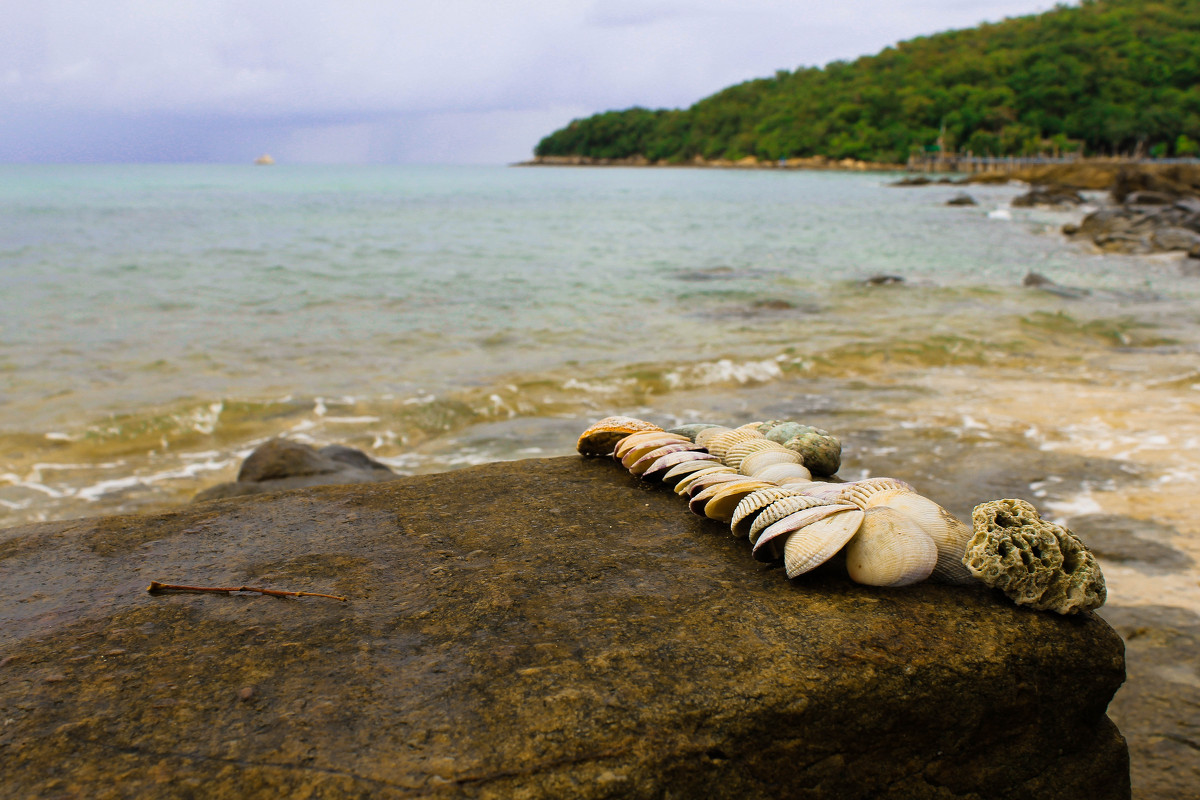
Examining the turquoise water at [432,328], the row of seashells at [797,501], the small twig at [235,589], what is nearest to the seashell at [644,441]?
the row of seashells at [797,501]

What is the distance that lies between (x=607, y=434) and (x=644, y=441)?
259mm

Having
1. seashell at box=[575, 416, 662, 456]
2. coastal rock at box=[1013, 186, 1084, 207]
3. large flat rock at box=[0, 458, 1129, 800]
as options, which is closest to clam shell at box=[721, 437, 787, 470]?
seashell at box=[575, 416, 662, 456]

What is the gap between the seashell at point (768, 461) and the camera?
2750 mm

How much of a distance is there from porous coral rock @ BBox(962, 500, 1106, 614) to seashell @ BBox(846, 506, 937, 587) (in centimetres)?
15

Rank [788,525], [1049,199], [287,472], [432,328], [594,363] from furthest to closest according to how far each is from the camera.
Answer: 1. [1049,199]
2. [432,328]
3. [594,363]
4. [287,472]
5. [788,525]

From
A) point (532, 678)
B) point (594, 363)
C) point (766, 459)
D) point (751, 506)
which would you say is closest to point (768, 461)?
point (766, 459)

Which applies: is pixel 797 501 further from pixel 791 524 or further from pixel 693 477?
pixel 693 477

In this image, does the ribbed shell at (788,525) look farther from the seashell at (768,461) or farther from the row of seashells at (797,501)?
the seashell at (768,461)

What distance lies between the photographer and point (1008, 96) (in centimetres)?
9925

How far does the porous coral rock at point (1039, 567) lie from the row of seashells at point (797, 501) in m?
0.07

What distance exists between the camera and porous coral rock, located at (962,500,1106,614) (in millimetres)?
1930

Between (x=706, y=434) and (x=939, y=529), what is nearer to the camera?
(x=939, y=529)

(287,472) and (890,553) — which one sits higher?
(890,553)

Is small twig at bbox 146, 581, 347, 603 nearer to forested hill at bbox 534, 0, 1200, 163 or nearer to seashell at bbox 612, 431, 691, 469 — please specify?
seashell at bbox 612, 431, 691, 469
